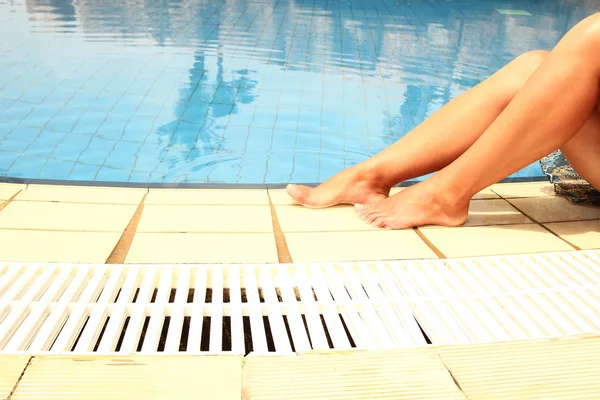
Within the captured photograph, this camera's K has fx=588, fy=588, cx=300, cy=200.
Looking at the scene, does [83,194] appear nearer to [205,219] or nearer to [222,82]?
[205,219]

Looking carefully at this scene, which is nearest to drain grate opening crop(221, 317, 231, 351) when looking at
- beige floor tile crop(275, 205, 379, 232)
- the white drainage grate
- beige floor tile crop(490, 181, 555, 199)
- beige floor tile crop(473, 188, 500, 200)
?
the white drainage grate

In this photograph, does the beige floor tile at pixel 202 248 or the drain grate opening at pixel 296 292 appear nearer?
the drain grate opening at pixel 296 292

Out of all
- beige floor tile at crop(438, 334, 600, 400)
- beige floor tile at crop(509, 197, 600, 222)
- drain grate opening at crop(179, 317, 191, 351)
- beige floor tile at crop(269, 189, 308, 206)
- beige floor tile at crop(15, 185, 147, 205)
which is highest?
beige floor tile at crop(438, 334, 600, 400)

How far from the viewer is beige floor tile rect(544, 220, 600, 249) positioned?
76.3 inches

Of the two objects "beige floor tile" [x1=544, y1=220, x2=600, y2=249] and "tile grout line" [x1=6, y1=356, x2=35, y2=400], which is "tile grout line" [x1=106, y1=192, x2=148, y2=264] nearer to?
"tile grout line" [x1=6, y1=356, x2=35, y2=400]

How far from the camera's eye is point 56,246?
1.77 metres

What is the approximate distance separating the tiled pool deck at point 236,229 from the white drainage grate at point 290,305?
124mm

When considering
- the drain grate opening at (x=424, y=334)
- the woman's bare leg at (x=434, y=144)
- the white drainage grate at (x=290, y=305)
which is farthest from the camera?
the woman's bare leg at (x=434, y=144)

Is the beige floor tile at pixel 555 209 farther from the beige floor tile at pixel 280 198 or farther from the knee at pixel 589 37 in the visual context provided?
the beige floor tile at pixel 280 198

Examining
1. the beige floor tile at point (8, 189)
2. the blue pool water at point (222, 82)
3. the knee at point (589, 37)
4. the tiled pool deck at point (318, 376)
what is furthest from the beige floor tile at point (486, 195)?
the beige floor tile at point (8, 189)

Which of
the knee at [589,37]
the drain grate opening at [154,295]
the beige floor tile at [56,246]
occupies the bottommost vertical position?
the drain grate opening at [154,295]

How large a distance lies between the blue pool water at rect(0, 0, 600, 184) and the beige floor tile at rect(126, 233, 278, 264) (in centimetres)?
178

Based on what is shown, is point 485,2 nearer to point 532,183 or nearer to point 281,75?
point 281,75

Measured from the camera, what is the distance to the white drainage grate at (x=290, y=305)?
1.30 metres
